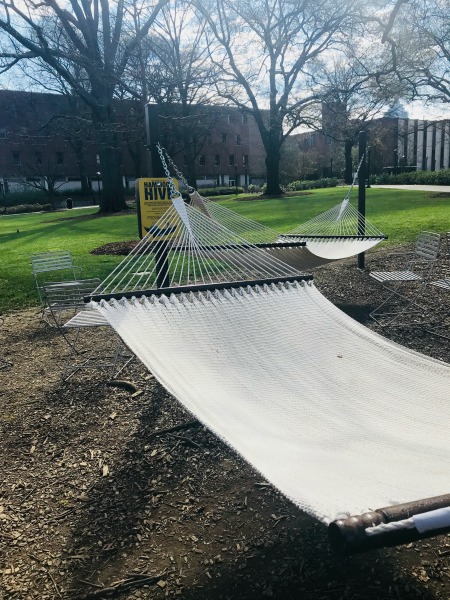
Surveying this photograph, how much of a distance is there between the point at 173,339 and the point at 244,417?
24.7 inches

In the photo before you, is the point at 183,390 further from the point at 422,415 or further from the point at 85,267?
the point at 85,267

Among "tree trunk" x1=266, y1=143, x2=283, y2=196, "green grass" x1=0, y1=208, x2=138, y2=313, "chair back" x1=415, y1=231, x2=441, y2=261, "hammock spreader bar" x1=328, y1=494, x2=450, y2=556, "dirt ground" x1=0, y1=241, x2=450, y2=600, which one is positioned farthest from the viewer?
"tree trunk" x1=266, y1=143, x2=283, y2=196

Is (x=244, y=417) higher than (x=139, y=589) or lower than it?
higher

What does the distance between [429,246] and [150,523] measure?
4149 millimetres

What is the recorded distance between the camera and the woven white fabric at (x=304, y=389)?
58.4 inches

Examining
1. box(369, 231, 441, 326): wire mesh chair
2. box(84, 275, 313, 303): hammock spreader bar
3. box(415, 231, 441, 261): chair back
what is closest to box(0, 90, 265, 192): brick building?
→ box(415, 231, 441, 261): chair back

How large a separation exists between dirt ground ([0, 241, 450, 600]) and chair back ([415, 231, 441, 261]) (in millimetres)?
3061

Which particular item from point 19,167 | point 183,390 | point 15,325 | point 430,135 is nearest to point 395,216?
point 15,325

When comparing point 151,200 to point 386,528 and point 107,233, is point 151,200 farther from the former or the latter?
point 107,233

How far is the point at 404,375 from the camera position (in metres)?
2.35

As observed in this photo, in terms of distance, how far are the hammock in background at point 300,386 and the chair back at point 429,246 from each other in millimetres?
2452

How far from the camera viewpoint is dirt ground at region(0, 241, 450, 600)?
6.06 feet

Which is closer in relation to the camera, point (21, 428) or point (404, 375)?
point (404, 375)

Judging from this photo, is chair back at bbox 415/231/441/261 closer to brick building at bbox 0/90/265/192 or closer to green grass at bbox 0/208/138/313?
green grass at bbox 0/208/138/313
